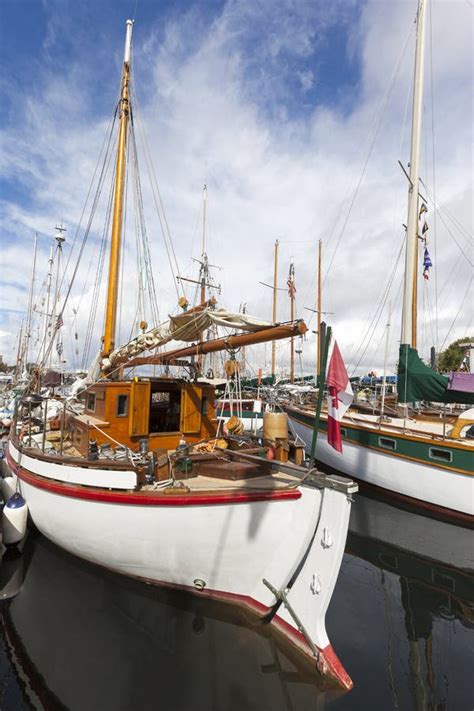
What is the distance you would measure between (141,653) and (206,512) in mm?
2347

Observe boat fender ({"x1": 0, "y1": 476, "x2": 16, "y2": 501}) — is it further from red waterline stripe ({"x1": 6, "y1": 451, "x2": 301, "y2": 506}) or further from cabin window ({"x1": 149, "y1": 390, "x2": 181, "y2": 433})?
cabin window ({"x1": 149, "y1": 390, "x2": 181, "y2": 433})

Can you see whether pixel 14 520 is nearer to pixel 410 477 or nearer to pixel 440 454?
pixel 410 477

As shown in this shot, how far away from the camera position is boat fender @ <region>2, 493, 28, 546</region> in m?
8.07

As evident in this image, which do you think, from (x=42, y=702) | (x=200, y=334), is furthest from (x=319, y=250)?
(x=42, y=702)

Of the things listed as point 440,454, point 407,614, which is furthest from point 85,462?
point 440,454

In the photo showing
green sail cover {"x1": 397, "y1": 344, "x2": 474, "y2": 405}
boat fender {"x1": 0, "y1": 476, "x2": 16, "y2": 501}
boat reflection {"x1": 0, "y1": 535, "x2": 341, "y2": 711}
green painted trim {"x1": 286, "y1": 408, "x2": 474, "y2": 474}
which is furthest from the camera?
green sail cover {"x1": 397, "y1": 344, "x2": 474, "y2": 405}

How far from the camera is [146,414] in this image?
26.9ft

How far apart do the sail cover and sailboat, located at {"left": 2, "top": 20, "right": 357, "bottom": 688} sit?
3cm

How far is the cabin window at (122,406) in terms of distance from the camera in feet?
26.4

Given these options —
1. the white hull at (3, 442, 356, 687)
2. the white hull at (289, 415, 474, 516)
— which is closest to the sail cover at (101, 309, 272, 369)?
the white hull at (3, 442, 356, 687)

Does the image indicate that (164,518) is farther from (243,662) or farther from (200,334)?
(200,334)

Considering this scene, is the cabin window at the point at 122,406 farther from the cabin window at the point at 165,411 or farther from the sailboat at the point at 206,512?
the cabin window at the point at 165,411

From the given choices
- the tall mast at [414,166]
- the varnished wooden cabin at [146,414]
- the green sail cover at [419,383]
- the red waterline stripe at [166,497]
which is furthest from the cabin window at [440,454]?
the red waterline stripe at [166,497]

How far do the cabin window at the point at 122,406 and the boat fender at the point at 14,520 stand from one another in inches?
125
